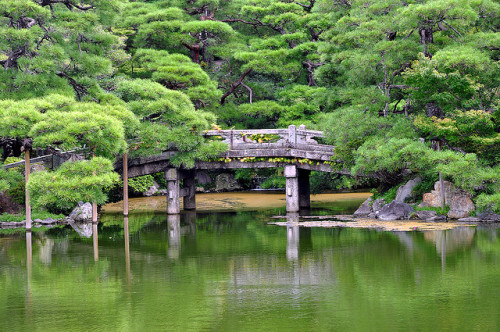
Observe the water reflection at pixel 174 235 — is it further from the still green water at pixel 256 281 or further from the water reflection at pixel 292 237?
the water reflection at pixel 292 237

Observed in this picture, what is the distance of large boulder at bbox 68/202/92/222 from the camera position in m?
19.9

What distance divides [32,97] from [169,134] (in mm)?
4116

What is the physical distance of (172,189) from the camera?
21750 millimetres

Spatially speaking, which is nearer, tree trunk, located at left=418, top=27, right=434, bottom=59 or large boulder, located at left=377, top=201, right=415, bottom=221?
large boulder, located at left=377, top=201, right=415, bottom=221

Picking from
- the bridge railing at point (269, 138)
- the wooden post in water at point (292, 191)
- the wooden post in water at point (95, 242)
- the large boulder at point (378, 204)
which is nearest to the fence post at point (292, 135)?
the bridge railing at point (269, 138)

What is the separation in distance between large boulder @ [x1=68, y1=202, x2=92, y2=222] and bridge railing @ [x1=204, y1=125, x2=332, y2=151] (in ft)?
14.7

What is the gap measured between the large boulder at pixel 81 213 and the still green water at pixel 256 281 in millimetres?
3860

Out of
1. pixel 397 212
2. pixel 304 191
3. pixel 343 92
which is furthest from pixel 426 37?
pixel 304 191

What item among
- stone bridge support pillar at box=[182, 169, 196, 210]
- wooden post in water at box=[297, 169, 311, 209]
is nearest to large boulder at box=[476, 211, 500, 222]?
wooden post in water at box=[297, 169, 311, 209]

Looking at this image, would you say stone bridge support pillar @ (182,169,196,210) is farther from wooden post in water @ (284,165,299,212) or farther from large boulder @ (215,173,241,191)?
large boulder @ (215,173,241,191)

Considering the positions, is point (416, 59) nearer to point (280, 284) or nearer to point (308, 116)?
point (308, 116)

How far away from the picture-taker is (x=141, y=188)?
1089 inches

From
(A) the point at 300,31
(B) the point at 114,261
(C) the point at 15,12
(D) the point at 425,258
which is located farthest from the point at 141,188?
(D) the point at 425,258

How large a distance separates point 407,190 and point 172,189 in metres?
7.74
